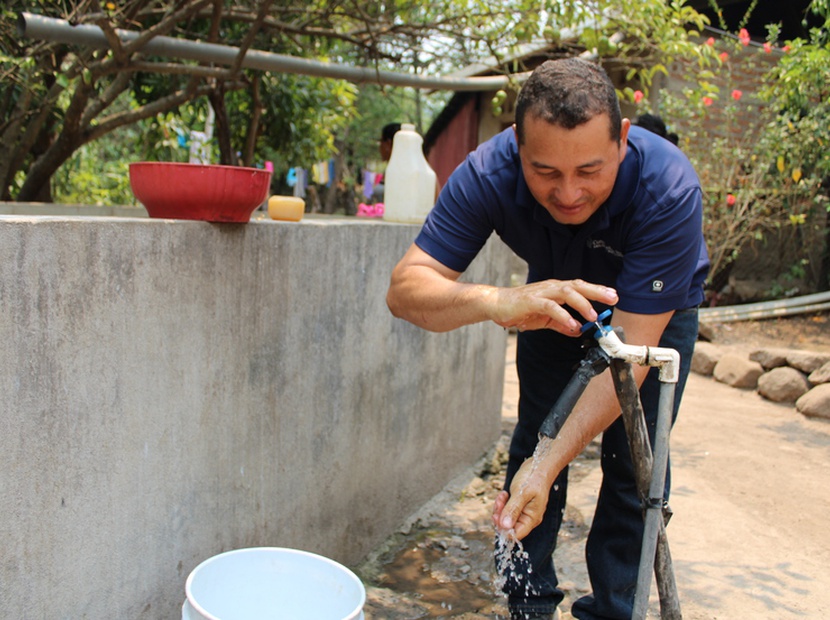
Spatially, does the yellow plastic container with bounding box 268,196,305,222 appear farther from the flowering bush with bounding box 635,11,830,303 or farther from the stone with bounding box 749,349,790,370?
the flowering bush with bounding box 635,11,830,303

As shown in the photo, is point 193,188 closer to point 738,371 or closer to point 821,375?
point 821,375

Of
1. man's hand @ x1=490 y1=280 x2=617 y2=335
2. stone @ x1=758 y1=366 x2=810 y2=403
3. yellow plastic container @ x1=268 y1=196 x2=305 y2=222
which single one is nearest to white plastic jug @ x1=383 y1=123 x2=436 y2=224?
yellow plastic container @ x1=268 y1=196 x2=305 y2=222

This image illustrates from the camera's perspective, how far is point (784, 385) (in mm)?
5852

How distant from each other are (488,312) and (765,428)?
13.1 ft

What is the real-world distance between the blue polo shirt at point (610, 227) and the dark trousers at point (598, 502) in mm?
224

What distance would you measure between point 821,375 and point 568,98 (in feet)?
15.6

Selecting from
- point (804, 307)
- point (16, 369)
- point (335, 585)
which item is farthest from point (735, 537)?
point (804, 307)

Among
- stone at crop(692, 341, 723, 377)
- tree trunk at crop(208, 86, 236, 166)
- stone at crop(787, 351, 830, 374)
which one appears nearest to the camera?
tree trunk at crop(208, 86, 236, 166)

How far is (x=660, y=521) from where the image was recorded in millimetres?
1787

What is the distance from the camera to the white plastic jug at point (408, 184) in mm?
3863

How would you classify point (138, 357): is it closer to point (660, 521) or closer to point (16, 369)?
point (16, 369)

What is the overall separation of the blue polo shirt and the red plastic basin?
54 cm

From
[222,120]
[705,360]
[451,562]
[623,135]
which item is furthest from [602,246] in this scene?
[705,360]

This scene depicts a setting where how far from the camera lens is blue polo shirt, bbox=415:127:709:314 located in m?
2.07
